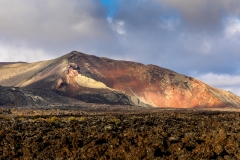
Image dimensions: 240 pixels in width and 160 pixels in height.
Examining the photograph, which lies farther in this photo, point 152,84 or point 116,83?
point 152,84

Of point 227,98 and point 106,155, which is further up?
point 227,98

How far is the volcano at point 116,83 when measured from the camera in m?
94.1

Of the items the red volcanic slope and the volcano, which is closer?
the volcano

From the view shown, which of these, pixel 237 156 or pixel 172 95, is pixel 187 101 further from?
pixel 237 156

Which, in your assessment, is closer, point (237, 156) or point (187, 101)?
point (237, 156)

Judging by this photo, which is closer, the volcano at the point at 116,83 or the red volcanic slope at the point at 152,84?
the volcano at the point at 116,83

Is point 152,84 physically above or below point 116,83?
above

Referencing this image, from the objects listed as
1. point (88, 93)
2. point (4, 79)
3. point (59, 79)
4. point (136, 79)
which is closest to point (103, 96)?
point (88, 93)

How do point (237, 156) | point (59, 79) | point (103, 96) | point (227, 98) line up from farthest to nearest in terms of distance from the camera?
point (227, 98) → point (59, 79) → point (103, 96) → point (237, 156)

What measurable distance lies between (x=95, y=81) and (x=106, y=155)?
8619 centimetres

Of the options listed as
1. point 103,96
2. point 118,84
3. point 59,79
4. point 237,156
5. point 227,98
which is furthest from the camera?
point 227,98

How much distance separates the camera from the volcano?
9412 cm

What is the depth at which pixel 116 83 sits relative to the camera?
4254 inches

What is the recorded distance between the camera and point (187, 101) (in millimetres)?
110500
